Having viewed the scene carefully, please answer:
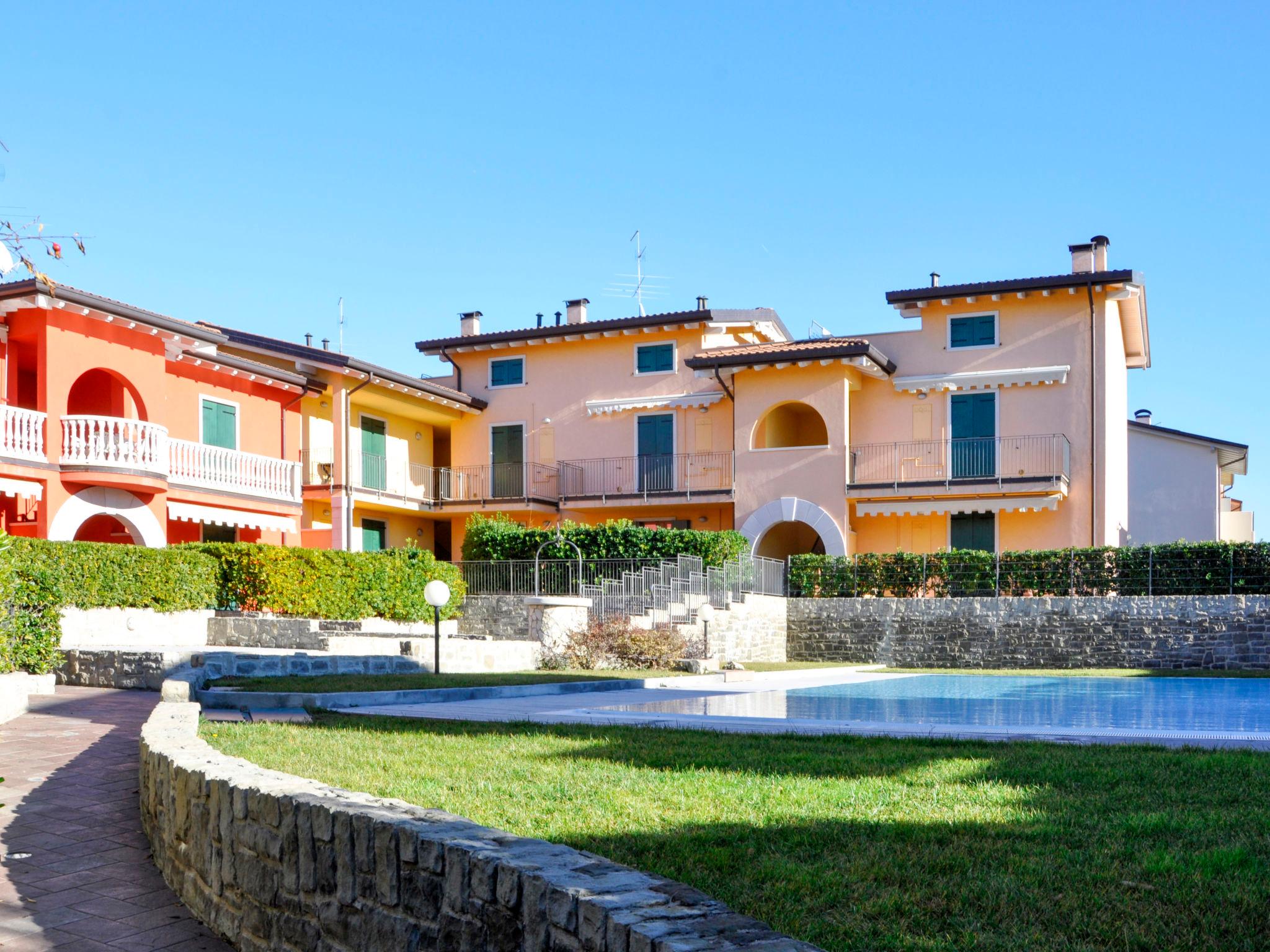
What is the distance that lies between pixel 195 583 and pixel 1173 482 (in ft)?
97.9

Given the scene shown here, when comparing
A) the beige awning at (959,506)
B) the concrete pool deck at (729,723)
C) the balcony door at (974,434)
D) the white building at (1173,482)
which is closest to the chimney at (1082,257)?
the balcony door at (974,434)

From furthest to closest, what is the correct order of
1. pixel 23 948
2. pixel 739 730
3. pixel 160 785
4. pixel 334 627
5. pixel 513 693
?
1. pixel 334 627
2. pixel 513 693
3. pixel 739 730
4. pixel 160 785
5. pixel 23 948

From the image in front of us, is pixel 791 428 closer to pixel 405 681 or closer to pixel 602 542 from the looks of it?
pixel 602 542

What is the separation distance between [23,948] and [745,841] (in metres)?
3.10

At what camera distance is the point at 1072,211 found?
32.4m

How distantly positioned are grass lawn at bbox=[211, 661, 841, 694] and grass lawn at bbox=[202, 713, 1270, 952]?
4123mm

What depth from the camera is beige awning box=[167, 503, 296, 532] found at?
25.2 m

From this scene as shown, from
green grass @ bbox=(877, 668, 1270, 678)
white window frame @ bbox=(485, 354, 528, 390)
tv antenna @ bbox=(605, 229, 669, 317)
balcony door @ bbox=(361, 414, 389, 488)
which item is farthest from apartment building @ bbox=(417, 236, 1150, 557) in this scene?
green grass @ bbox=(877, 668, 1270, 678)

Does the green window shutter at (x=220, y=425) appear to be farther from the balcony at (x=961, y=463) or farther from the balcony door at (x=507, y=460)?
the balcony at (x=961, y=463)

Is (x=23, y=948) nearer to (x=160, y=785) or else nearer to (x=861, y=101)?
(x=160, y=785)

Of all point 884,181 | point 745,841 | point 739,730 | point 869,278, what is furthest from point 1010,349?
point 745,841

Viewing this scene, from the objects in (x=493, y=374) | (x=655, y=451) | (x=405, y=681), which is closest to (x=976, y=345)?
(x=655, y=451)

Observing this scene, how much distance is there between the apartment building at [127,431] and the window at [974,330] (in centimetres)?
1738

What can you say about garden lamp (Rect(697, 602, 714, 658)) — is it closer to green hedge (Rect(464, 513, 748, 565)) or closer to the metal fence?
the metal fence
